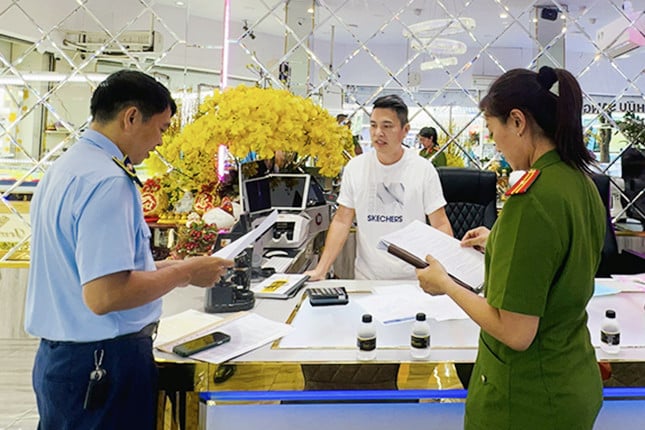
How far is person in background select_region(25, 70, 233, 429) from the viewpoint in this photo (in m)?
0.92

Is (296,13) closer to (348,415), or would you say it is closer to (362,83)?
(362,83)

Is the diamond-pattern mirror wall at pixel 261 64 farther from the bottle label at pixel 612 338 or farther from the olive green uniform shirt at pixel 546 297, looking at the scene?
the olive green uniform shirt at pixel 546 297

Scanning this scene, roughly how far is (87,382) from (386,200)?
1.56 metres

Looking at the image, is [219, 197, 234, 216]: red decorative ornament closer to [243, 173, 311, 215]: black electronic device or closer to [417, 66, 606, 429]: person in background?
[243, 173, 311, 215]: black electronic device

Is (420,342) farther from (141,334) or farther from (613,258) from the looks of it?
(613,258)

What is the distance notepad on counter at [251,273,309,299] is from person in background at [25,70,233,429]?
46cm

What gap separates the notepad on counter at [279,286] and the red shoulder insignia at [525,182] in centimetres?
86

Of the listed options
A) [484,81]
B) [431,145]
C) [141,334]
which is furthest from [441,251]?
[431,145]

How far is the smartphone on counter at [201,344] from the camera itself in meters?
1.08

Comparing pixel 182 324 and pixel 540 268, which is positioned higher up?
pixel 540 268

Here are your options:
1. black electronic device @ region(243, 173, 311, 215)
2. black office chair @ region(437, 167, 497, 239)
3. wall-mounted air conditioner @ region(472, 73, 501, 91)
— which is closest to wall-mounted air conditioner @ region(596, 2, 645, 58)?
wall-mounted air conditioner @ region(472, 73, 501, 91)

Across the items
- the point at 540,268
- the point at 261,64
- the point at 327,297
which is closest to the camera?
the point at 540,268

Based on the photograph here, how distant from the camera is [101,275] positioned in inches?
35.6

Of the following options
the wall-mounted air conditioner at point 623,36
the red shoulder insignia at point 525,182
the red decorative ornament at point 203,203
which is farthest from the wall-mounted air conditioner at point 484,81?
the red decorative ornament at point 203,203
